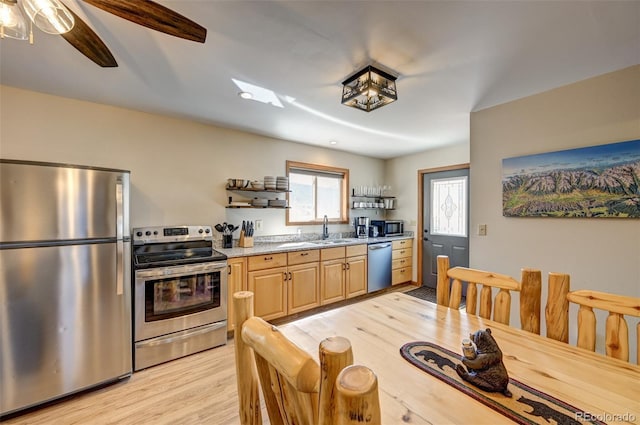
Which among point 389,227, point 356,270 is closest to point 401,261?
point 389,227

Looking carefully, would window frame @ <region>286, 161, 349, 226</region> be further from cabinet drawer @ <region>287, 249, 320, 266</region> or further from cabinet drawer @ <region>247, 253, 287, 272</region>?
cabinet drawer @ <region>247, 253, 287, 272</region>

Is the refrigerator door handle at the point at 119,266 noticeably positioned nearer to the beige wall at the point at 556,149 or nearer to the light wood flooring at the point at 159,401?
the light wood flooring at the point at 159,401

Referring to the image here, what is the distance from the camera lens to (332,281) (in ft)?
11.4

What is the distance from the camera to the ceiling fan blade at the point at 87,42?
3.95 ft

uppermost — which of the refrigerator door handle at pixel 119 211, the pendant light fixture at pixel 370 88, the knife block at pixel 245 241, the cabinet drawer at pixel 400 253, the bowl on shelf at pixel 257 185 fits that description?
the pendant light fixture at pixel 370 88

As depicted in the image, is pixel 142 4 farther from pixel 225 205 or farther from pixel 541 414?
pixel 225 205

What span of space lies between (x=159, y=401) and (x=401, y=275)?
11.9 ft

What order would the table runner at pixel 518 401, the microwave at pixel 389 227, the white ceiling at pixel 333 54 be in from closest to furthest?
the table runner at pixel 518 401
the white ceiling at pixel 333 54
the microwave at pixel 389 227

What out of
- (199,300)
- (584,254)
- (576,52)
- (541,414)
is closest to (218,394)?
(199,300)

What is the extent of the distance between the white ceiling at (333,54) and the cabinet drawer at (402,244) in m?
2.23

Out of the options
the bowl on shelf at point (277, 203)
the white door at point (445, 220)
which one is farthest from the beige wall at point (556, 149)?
the bowl on shelf at point (277, 203)

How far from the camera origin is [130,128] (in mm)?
2699

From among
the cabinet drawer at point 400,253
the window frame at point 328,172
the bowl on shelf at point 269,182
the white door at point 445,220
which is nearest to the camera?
the bowl on shelf at point 269,182

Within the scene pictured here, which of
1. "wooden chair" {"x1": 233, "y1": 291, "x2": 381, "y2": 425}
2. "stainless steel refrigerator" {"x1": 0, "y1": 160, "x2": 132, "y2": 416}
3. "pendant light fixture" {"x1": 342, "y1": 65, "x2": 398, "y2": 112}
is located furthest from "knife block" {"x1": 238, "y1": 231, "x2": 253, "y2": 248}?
"wooden chair" {"x1": 233, "y1": 291, "x2": 381, "y2": 425}
